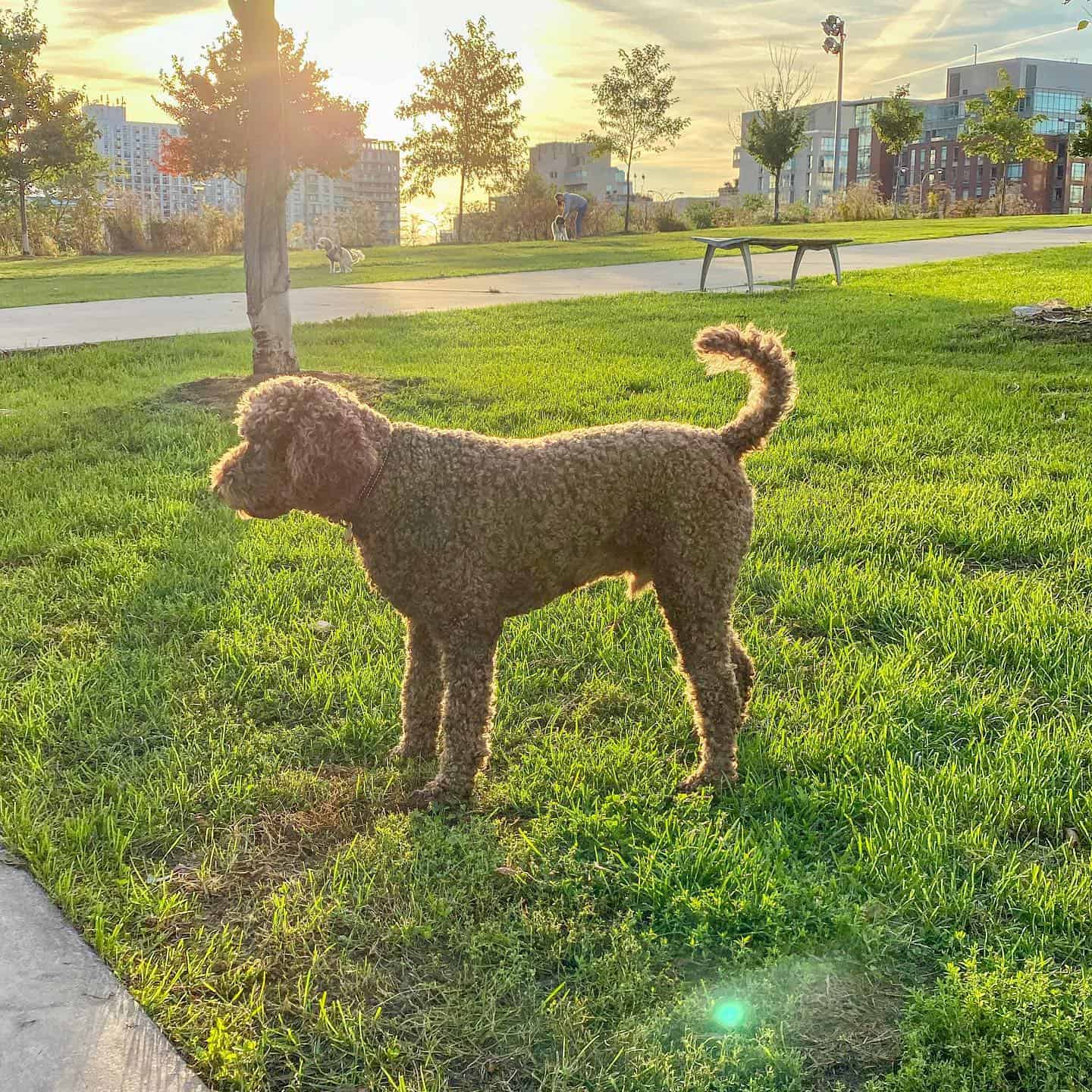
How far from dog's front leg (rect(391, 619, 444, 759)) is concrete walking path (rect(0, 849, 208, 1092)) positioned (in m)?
1.11

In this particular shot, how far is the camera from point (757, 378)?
2.89 meters

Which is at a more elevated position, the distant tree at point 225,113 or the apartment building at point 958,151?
the apartment building at point 958,151

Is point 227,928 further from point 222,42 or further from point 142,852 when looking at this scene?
point 222,42

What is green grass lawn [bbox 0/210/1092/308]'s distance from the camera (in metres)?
17.0

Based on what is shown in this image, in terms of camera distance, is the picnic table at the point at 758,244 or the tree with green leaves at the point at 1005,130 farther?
the tree with green leaves at the point at 1005,130

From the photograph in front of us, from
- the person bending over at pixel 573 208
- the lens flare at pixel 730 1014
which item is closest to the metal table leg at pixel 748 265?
the lens flare at pixel 730 1014

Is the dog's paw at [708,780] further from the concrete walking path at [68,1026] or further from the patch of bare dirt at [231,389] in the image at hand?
the patch of bare dirt at [231,389]

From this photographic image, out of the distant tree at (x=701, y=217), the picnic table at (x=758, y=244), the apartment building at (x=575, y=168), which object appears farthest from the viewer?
the apartment building at (x=575, y=168)

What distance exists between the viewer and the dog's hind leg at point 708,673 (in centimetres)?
282

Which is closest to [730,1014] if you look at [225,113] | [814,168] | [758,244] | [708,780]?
[708,780]

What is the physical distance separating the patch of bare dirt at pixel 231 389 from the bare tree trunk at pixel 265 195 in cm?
31

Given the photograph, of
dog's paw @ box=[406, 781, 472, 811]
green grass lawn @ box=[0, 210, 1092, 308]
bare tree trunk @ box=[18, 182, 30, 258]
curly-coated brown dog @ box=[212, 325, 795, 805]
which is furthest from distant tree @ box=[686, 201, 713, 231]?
dog's paw @ box=[406, 781, 472, 811]

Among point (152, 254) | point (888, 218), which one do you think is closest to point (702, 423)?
point (152, 254)

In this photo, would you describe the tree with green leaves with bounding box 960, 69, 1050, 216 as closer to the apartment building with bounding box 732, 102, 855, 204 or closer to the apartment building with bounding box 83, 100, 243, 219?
the apartment building with bounding box 732, 102, 855, 204
